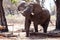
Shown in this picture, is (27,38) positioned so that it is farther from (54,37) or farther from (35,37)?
(54,37)

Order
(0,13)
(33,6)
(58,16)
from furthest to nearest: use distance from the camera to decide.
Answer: (58,16), (0,13), (33,6)

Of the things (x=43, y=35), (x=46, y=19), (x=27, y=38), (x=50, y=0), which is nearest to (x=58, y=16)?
(x=46, y=19)

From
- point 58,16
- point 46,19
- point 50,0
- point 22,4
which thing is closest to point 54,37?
→ point 46,19

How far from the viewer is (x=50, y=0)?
3966 cm

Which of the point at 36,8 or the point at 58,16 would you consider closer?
the point at 36,8

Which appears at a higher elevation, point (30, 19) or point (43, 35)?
point (30, 19)

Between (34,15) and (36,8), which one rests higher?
(36,8)

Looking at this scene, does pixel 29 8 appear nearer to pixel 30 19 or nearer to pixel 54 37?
pixel 30 19

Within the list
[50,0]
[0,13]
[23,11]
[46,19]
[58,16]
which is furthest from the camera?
[50,0]

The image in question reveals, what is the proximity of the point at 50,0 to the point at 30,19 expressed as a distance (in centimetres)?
3004

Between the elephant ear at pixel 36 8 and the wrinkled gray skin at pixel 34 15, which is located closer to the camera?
the wrinkled gray skin at pixel 34 15

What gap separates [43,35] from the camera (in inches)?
404

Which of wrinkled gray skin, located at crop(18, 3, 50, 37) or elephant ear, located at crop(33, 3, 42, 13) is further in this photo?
elephant ear, located at crop(33, 3, 42, 13)

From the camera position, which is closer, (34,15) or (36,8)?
(36,8)
